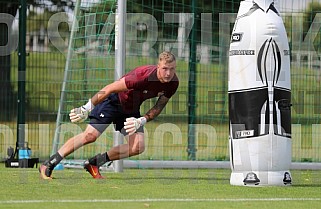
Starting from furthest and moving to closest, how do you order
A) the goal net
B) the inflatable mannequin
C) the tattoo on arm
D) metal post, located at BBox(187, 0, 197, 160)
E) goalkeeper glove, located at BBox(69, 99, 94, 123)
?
the goal net < metal post, located at BBox(187, 0, 197, 160) < the tattoo on arm < goalkeeper glove, located at BBox(69, 99, 94, 123) < the inflatable mannequin

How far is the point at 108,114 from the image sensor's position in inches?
420

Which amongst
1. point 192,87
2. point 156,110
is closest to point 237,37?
point 156,110

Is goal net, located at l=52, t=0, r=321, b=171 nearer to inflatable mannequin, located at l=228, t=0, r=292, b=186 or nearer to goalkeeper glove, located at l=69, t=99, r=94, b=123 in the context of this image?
goalkeeper glove, located at l=69, t=99, r=94, b=123

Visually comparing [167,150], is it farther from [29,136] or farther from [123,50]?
[123,50]

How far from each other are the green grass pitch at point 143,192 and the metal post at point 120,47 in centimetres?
50

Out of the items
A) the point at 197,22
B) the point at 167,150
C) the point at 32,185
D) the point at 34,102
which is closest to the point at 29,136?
the point at 34,102

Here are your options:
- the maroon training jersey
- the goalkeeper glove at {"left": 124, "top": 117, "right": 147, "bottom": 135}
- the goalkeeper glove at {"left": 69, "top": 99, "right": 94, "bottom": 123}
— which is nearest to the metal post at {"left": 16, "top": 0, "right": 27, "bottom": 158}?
the maroon training jersey

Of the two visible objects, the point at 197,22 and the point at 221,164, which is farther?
the point at 197,22

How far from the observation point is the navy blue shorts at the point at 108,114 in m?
10.7

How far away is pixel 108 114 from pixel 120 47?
60.7 inches

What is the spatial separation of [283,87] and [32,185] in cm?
291

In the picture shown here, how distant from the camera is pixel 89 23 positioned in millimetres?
13312

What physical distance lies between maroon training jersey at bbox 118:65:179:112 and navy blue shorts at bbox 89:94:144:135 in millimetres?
72

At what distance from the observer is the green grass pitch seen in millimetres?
7883
